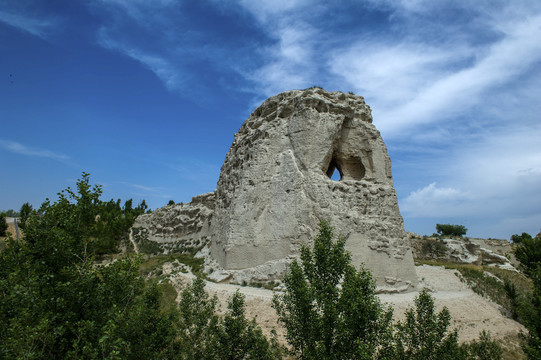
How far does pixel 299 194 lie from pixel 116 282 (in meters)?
14.1

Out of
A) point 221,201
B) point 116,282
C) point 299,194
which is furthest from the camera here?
point 221,201

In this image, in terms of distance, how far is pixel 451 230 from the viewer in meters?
62.2

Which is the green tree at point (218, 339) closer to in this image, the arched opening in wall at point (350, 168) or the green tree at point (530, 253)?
the arched opening in wall at point (350, 168)

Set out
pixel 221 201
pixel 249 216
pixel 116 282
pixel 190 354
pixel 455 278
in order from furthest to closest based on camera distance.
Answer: pixel 221 201 → pixel 455 278 → pixel 249 216 → pixel 190 354 → pixel 116 282

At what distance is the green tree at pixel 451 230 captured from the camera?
2408 inches

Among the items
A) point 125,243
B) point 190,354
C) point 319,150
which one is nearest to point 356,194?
point 319,150

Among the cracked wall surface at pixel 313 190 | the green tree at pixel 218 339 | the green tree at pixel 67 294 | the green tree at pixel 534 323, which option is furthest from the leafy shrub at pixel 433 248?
the green tree at pixel 67 294

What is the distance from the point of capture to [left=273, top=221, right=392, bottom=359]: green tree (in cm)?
899

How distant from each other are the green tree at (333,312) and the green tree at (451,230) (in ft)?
200

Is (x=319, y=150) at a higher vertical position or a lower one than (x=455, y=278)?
higher

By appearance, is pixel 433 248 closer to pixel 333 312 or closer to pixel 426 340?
pixel 426 340

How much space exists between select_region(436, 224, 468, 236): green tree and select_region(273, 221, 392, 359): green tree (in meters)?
61.1

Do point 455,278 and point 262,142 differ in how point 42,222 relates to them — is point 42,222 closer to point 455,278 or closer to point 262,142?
point 262,142

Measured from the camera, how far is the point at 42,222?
326 inches
